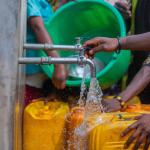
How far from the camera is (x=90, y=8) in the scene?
2762 millimetres

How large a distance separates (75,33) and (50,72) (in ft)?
1.83

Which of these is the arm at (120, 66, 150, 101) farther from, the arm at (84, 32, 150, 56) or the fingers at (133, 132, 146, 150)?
the fingers at (133, 132, 146, 150)

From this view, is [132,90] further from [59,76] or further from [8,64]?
[8,64]

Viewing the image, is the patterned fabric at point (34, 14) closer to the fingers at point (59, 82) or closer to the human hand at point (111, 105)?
the fingers at point (59, 82)

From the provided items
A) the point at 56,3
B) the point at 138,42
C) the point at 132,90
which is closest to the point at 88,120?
the point at 138,42

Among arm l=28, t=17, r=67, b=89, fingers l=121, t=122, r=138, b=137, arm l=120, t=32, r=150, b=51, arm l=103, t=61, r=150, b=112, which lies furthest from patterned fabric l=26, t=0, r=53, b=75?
fingers l=121, t=122, r=138, b=137

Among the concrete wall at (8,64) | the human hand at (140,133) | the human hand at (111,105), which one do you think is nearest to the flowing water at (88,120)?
the human hand at (111,105)

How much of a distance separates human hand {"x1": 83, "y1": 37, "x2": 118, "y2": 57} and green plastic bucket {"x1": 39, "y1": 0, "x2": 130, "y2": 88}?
386 mm

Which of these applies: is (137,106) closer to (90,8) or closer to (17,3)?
(90,8)

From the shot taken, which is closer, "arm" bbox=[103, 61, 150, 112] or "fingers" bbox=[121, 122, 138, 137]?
"fingers" bbox=[121, 122, 138, 137]

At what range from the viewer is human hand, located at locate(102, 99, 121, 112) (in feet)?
7.54

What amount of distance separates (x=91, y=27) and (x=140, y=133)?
1.36 metres

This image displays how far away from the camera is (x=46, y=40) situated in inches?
93.3

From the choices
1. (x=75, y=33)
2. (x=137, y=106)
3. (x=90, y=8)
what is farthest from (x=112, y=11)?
(x=137, y=106)
